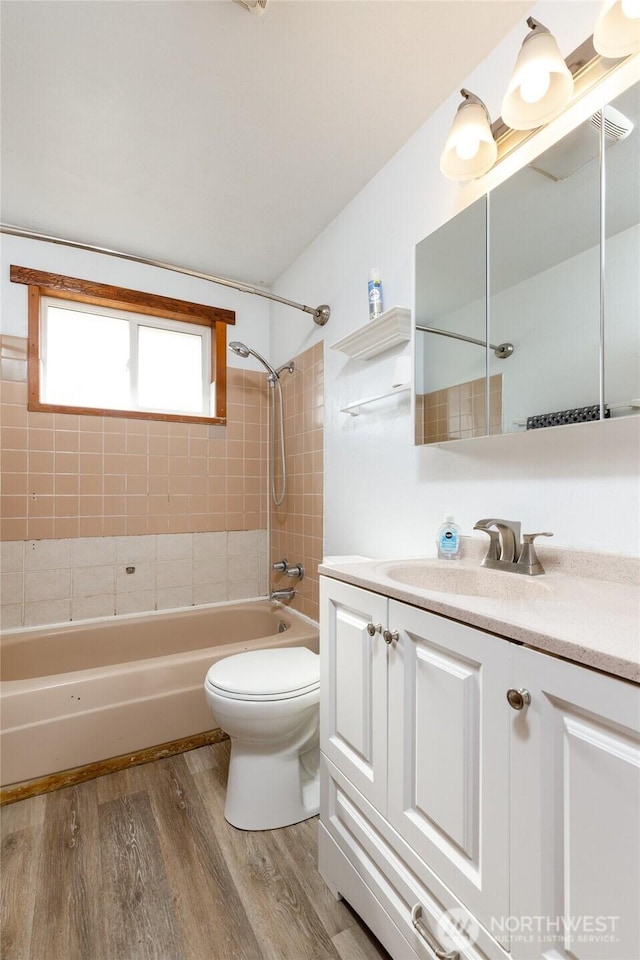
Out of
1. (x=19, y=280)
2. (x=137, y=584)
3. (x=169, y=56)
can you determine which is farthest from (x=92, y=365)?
(x=169, y=56)

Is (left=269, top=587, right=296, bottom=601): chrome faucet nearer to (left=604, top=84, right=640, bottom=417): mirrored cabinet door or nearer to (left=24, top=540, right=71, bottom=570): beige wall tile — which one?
(left=24, top=540, right=71, bottom=570): beige wall tile

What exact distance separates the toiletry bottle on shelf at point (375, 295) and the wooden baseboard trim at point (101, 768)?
74.9 inches

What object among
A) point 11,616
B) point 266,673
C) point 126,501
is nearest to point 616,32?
point 266,673

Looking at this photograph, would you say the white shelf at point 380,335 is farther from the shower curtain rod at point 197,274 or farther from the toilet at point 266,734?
the toilet at point 266,734

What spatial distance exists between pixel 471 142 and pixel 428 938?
1887 mm

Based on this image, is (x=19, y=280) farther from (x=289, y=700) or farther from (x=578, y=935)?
(x=578, y=935)

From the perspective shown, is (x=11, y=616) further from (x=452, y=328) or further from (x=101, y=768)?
(x=452, y=328)

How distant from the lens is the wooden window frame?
87.0 inches

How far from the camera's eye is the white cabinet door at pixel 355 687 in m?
0.98

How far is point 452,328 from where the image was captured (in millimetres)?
1365

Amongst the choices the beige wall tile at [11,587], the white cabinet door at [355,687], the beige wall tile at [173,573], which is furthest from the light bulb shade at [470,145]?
the beige wall tile at [11,587]

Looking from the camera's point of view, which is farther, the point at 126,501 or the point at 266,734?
the point at 126,501

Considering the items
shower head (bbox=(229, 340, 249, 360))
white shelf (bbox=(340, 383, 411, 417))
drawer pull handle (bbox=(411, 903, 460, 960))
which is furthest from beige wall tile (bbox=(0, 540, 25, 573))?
drawer pull handle (bbox=(411, 903, 460, 960))

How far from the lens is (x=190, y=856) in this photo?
4.25 ft
